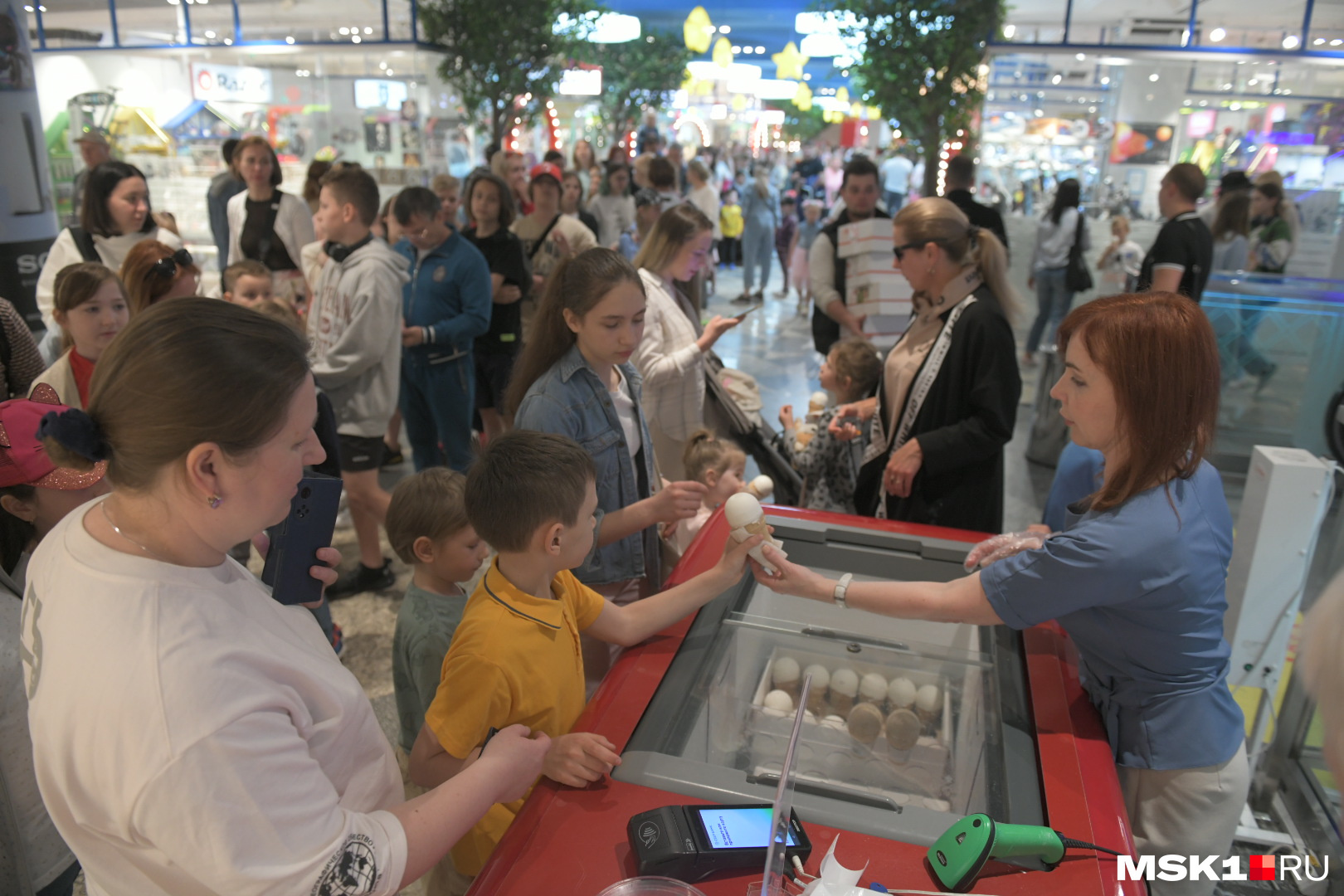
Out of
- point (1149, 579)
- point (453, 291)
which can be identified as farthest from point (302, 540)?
point (453, 291)

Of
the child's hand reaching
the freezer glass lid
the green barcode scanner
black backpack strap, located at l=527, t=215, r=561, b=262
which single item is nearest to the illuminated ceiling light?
black backpack strap, located at l=527, t=215, r=561, b=262

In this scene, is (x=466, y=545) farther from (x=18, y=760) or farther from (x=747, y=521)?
(x=18, y=760)

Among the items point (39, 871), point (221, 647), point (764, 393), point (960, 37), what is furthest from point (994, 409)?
point (960, 37)

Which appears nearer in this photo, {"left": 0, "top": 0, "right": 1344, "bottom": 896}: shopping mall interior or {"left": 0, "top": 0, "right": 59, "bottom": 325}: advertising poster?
{"left": 0, "top": 0, "right": 1344, "bottom": 896}: shopping mall interior

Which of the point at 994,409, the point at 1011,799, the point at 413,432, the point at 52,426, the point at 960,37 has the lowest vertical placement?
the point at 413,432

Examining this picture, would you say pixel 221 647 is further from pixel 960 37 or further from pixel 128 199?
pixel 960 37

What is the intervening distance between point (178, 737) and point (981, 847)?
0.93 metres

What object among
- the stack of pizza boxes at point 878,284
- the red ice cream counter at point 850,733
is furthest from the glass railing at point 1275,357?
the red ice cream counter at point 850,733

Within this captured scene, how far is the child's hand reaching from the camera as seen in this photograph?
125cm

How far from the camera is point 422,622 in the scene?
2.01m

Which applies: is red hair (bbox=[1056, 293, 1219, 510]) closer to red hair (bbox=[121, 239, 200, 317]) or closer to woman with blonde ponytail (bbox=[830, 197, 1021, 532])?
woman with blonde ponytail (bbox=[830, 197, 1021, 532])

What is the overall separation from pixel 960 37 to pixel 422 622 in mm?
8386

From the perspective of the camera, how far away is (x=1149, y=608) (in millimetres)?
1416

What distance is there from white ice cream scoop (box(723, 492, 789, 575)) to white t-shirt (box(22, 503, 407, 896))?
880mm
